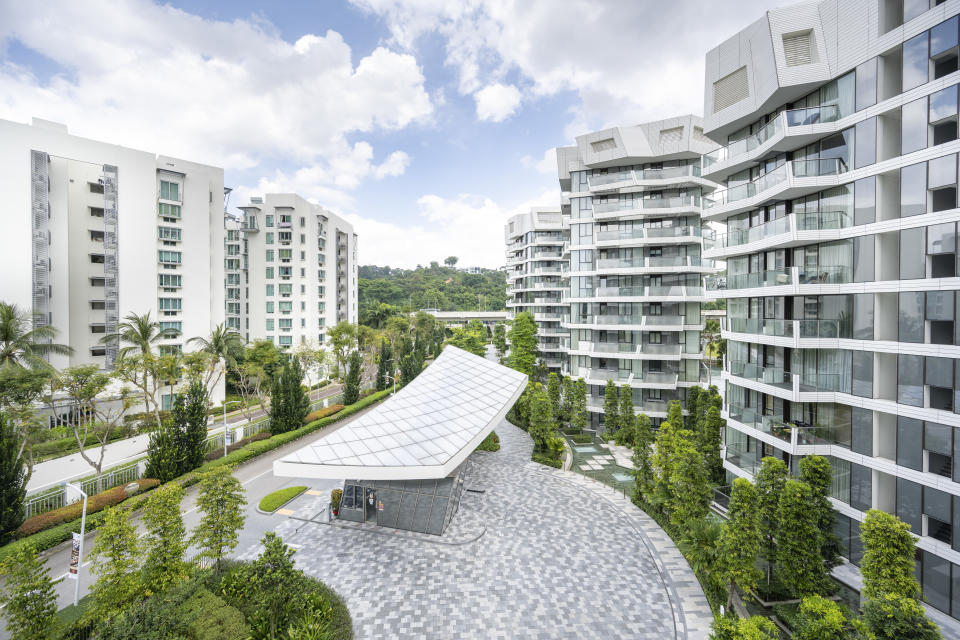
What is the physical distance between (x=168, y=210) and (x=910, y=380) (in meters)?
51.9

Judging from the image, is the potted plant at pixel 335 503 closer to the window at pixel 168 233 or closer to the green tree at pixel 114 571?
the green tree at pixel 114 571

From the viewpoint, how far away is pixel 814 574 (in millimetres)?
11641

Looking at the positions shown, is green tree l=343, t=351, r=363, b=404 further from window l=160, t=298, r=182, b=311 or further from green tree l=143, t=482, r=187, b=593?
green tree l=143, t=482, r=187, b=593

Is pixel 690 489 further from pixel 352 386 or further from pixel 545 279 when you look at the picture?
pixel 545 279

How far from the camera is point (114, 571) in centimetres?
1112

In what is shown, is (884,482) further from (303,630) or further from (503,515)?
(303,630)

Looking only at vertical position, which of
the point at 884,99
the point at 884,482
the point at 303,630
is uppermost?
the point at 884,99

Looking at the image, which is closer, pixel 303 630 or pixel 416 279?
pixel 303 630

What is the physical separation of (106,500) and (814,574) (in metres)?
27.9

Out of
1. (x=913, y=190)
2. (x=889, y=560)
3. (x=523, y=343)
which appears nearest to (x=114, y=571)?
(x=889, y=560)

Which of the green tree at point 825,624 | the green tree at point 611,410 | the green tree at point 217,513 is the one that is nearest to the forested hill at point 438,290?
the green tree at point 611,410

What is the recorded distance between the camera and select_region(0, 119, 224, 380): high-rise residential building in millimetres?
30438

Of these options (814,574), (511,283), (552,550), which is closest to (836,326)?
(814,574)

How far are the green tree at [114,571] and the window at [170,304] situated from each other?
34367mm
